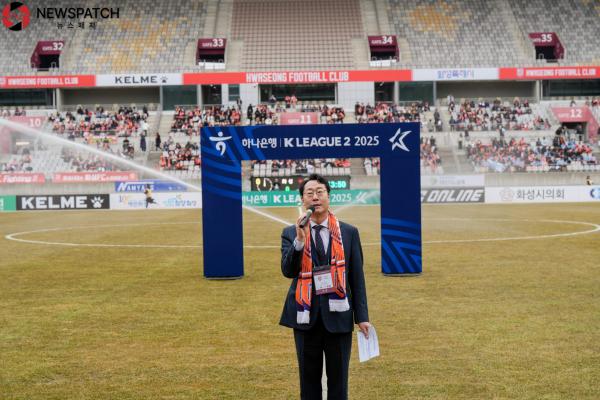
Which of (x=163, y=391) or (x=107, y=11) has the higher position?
(x=107, y=11)

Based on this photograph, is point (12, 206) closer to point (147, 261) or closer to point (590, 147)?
point (147, 261)

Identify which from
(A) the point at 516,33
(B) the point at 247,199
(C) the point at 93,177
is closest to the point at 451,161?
(B) the point at 247,199

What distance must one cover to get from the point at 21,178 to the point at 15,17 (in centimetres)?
2722

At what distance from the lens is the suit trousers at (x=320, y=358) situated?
602cm

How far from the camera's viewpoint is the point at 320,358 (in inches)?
241

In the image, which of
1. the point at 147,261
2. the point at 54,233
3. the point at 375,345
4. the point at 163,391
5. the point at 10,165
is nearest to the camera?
the point at 375,345

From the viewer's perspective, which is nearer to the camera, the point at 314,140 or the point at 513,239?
the point at 314,140

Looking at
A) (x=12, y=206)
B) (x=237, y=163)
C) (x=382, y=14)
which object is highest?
(x=382, y=14)

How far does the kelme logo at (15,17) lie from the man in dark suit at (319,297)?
236 ft

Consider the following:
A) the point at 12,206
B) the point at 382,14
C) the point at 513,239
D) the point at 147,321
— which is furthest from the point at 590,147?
the point at 147,321

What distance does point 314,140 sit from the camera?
15.3 meters

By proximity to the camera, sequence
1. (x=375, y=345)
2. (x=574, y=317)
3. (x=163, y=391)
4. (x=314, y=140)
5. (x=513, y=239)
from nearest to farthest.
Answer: (x=375, y=345)
(x=163, y=391)
(x=574, y=317)
(x=314, y=140)
(x=513, y=239)

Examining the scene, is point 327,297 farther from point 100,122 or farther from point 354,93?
point 354,93

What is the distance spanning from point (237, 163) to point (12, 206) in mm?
35688
